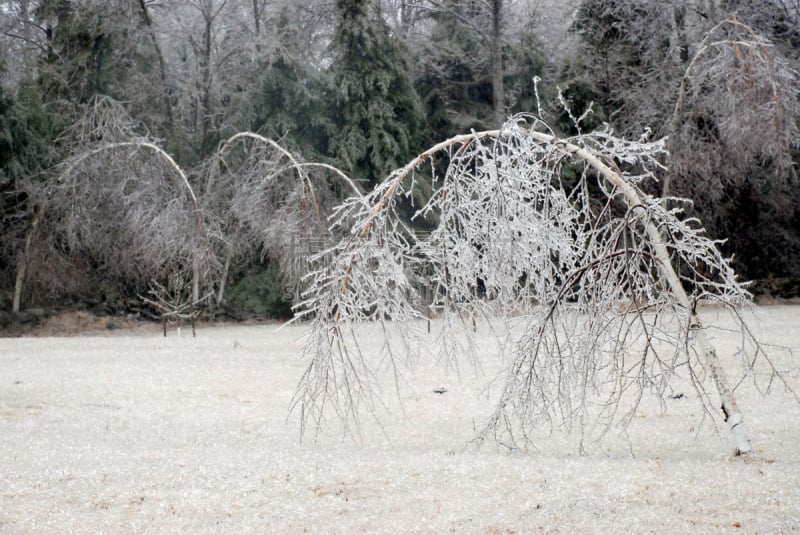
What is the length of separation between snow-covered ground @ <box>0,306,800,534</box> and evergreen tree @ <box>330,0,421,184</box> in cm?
803

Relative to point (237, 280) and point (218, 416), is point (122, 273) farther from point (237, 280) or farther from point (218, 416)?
point (218, 416)

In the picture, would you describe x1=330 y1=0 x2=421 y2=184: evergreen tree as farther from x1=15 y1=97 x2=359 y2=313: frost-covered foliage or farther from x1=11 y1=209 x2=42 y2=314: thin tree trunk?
x1=11 y1=209 x2=42 y2=314: thin tree trunk

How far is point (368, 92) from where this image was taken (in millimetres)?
15016

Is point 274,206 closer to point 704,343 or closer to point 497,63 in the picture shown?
point 497,63

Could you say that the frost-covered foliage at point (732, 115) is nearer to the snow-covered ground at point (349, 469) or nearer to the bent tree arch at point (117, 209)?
the snow-covered ground at point (349, 469)

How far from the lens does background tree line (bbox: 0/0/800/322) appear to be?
42.8 ft

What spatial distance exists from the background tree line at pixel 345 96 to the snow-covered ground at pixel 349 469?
19.4 feet

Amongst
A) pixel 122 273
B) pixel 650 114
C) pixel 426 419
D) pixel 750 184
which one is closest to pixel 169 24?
pixel 122 273

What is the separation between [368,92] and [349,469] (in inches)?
452

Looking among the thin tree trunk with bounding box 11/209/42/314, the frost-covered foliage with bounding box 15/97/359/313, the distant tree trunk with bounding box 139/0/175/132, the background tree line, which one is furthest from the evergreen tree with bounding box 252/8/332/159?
the thin tree trunk with bounding box 11/209/42/314

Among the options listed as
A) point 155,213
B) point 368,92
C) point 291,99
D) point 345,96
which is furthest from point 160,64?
point 155,213

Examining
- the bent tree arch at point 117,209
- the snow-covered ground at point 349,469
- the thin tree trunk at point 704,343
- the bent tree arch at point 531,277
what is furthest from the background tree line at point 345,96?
the thin tree trunk at point 704,343

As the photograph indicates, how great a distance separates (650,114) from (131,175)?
8.00 m

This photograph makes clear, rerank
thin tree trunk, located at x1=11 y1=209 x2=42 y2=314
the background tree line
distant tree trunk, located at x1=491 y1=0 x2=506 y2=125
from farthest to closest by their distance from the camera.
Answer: distant tree trunk, located at x1=491 y1=0 x2=506 y2=125
the background tree line
thin tree trunk, located at x1=11 y1=209 x2=42 y2=314
